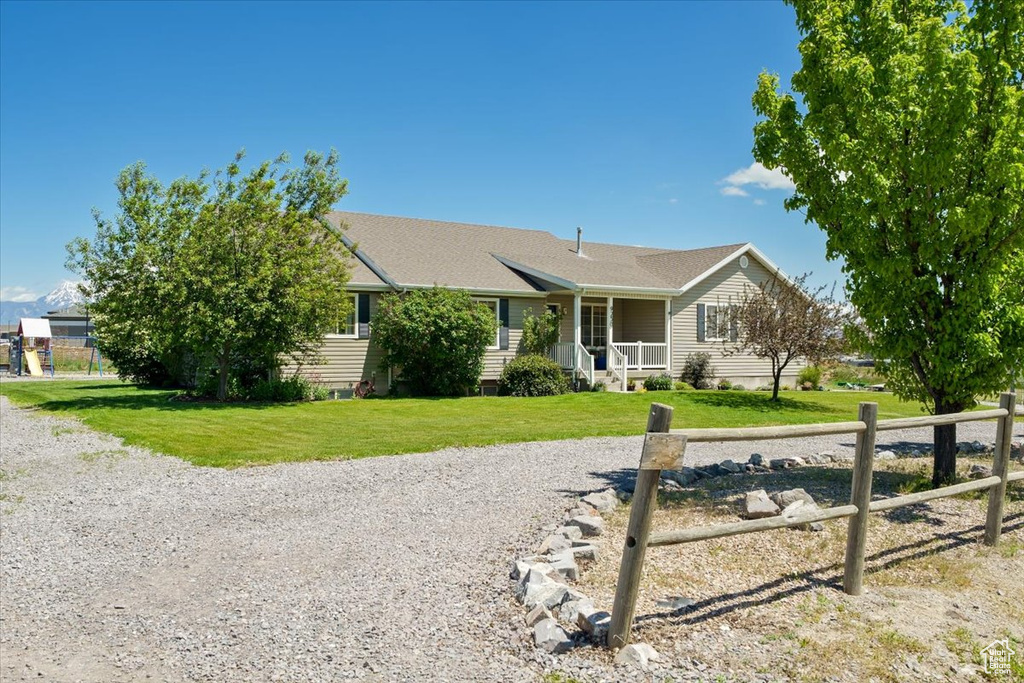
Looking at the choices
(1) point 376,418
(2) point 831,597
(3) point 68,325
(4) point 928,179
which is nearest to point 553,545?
(2) point 831,597

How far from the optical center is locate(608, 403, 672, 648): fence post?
14.8 ft

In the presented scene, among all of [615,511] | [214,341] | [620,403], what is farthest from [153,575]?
[620,403]

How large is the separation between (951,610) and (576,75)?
16034 mm

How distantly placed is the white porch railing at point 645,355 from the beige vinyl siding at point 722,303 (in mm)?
870

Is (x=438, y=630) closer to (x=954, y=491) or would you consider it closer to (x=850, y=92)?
(x=954, y=491)

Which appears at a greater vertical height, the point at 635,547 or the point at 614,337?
the point at 614,337

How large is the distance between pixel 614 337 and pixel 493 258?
5428mm

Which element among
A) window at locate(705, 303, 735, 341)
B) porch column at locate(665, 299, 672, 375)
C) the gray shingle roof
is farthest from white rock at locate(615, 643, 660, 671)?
window at locate(705, 303, 735, 341)

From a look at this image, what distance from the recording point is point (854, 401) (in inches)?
880

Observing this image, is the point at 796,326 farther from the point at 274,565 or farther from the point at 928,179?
the point at 274,565

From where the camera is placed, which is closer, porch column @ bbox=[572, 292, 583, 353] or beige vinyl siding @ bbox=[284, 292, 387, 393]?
beige vinyl siding @ bbox=[284, 292, 387, 393]

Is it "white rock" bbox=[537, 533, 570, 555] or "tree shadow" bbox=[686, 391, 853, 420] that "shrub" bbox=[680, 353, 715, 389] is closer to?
"tree shadow" bbox=[686, 391, 853, 420]

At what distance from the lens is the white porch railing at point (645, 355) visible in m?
24.6

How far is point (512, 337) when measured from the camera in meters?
23.4
